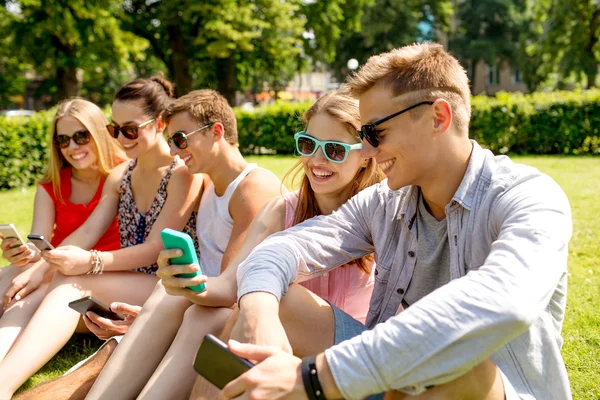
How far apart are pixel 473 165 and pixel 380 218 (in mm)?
556

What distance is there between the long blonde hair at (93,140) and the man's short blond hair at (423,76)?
9.42ft

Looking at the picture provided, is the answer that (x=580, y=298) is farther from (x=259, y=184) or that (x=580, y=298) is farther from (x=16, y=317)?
(x=16, y=317)

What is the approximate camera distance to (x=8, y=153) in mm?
12695

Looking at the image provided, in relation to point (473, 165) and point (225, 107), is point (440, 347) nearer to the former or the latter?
point (473, 165)

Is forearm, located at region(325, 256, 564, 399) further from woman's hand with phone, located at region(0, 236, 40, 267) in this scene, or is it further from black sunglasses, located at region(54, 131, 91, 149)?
black sunglasses, located at region(54, 131, 91, 149)

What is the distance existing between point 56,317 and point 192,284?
133 cm

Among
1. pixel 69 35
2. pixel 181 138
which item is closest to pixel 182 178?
pixel 181 138

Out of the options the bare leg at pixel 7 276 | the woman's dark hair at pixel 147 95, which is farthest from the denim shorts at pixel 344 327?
the bare leg at pixel 7 276

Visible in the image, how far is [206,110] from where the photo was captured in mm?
3990

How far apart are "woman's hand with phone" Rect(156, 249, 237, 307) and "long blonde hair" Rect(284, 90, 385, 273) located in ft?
1.84

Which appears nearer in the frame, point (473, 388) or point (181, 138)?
point (473, 388)

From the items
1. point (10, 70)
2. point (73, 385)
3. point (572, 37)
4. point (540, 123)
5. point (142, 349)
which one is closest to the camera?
point (142, 349)

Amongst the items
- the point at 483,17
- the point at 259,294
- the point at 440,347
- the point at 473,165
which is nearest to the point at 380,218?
the point at 473,165

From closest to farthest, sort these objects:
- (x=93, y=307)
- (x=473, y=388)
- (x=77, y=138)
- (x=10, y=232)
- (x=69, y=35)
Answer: (x=473, y=388) → (x=93, y=307) → (x=10, y=232) → (x=77, y=138) → (x=69, y=35)
